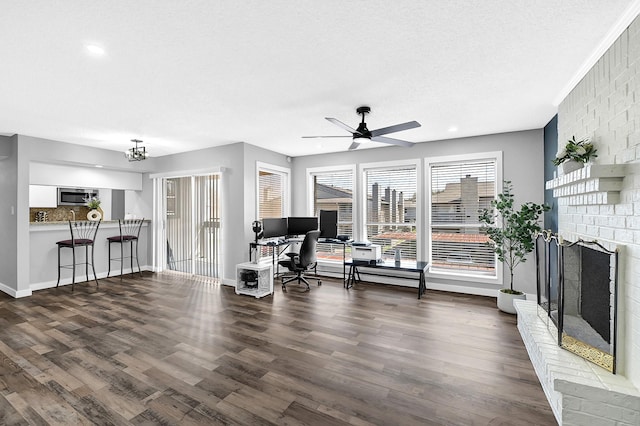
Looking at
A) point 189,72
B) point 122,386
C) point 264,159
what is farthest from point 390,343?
point 264,159

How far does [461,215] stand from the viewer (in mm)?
4902

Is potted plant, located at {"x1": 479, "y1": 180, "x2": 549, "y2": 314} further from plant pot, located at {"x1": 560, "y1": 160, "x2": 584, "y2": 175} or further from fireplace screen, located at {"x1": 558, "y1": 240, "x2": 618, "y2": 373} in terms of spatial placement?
fireplace screen, located at {"x1": 558, "y1": 240, "x2": 618, "y2": 373}

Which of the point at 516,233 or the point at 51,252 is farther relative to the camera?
the point at 51,252

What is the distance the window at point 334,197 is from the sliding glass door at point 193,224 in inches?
77.7

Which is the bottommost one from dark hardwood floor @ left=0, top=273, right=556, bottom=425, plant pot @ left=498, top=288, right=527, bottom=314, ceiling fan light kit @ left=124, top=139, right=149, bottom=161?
dark hardwood floor @ left=0, top=273, right=556, bottom=425

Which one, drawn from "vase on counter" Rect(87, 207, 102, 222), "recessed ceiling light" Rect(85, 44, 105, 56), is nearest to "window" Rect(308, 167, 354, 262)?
"recessed ceiling light" Rect(85, 44, 105, 56)

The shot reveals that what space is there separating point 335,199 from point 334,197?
5 centimetres

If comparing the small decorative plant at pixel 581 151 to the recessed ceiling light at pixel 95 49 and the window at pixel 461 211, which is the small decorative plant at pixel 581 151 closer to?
the window at pixel 461 211

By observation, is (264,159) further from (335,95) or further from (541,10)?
(541,10)

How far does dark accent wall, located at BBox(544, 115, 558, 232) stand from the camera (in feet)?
12.2

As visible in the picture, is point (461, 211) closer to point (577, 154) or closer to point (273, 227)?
point (577, 154)

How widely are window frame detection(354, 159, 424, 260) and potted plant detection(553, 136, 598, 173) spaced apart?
2.59 m

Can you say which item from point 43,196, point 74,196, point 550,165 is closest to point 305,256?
point 550,165

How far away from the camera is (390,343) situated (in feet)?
9.78
